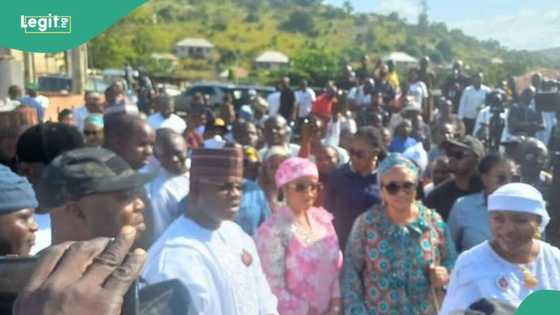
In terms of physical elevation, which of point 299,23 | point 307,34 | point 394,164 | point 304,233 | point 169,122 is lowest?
point 304,233

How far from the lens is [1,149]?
3709 millimetres

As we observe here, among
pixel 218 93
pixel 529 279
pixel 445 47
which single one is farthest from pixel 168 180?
pixel 218 93

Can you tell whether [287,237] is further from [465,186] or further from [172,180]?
[465,186]

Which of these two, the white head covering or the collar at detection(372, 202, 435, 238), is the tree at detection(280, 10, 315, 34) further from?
the white head covering

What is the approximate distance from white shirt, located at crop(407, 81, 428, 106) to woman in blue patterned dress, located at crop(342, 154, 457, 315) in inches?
242

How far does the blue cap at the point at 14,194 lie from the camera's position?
187cm

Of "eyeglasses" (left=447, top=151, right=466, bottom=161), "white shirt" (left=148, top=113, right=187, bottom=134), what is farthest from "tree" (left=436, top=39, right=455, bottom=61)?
"white shirt" (left=148, top=113, right=187, bottom=134)

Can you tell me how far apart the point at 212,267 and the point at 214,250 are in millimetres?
69

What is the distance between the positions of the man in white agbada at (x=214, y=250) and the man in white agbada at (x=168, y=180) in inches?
22.6

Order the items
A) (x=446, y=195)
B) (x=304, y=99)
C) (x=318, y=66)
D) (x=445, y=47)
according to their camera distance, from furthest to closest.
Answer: (x=318, y=66) → (x=304, y=99) → (x=445, y=47) → (x=446, y=195)

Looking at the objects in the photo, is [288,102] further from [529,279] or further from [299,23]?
[529,279]

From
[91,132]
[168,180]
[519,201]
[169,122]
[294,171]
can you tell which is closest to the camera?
[519,201]

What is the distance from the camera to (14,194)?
1.90 meters

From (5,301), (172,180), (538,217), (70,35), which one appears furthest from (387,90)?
(5,301)
